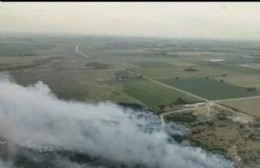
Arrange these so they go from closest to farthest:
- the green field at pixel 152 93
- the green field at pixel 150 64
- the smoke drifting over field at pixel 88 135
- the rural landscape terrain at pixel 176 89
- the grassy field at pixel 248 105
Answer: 1. the smoke drifting over field at pixel 88 135
2. the rural landscape terrain at pixel 176 89
3. the grassy field at pixel 248 105
4. the green field at pixel 152 93
5. the green field at pixel 150 64

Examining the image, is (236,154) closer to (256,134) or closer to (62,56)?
(256,134)

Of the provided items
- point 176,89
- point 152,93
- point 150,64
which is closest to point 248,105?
point 176,89

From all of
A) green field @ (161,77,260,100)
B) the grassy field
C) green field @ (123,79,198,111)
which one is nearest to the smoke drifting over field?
green field @ (123,79,198,111)

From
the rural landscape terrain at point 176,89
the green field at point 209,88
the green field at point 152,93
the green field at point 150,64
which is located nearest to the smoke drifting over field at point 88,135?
the rural landscape terrain at point 176,89

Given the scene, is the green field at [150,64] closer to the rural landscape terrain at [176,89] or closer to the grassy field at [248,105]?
the rural landscape terrain at [176,89]

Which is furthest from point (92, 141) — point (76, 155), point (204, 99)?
point (204, 99)

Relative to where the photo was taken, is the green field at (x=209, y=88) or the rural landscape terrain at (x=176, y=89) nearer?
Result: the rural landscape terrain at (x=176, y=89)

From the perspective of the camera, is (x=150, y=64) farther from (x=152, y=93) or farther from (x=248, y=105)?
(x=248, y=105)
